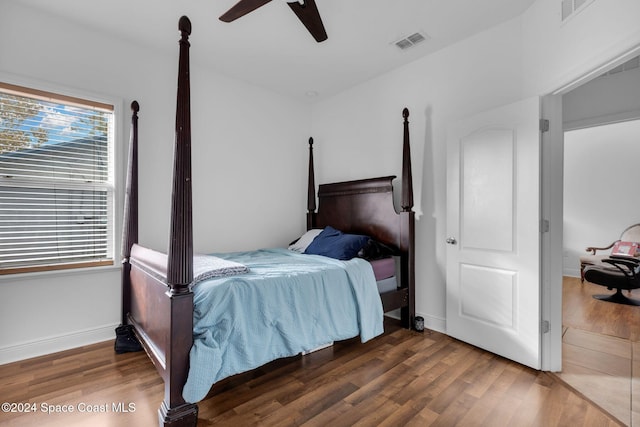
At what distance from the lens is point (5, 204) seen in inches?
92.4

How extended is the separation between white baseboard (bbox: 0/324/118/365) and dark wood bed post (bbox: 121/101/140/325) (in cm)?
33

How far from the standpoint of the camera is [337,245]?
2943mm

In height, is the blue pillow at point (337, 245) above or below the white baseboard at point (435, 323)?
above

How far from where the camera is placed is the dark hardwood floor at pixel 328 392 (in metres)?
1.67

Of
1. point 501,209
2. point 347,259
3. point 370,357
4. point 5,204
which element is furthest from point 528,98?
point 5,204

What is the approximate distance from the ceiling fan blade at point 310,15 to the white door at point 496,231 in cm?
149

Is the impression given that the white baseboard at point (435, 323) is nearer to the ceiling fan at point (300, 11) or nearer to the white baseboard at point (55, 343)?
the ceiling fan at point (300, 11)

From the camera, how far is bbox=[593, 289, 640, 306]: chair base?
377 cm

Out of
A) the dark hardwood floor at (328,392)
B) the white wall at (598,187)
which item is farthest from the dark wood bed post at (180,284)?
the white wall at (598,187)

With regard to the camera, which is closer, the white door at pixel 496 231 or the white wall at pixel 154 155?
the white door at pixel 496 231

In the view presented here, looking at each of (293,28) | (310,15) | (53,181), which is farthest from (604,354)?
(53,181)

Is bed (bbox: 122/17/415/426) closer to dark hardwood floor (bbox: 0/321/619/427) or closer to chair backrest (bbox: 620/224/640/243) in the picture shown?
dark hardwood floor (bbox: 0/321/619/427)

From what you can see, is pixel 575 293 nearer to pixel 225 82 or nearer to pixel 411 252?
pixel 411 252

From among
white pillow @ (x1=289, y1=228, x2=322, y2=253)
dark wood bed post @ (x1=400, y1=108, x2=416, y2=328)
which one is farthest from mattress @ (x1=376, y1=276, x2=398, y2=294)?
white pillow @ (x1=289, y1=228, x2=322, y2=253)
